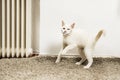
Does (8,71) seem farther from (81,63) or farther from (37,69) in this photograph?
(81,63)

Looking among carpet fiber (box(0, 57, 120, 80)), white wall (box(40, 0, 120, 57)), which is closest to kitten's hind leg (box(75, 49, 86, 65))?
carpet fiber (box(0, 57, 120, 80))

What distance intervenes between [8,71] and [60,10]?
0.73 meters

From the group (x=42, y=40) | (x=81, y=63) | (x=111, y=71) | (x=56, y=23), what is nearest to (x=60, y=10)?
(x=56, y=23)

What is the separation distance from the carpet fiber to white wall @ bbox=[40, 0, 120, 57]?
0.48ft

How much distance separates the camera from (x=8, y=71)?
1.75 metres

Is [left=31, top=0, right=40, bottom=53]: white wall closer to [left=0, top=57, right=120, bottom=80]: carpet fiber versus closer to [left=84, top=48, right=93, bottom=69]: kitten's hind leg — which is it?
[left=0, top=57, right=120, bottom=80]: carpet fiber

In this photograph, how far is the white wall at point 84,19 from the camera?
2.12 m

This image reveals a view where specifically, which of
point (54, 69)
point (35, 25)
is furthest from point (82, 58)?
point (35, 25)

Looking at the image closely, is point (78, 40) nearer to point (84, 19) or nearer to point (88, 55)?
point (88, 55)

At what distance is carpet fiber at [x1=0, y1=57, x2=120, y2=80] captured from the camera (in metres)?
1.66

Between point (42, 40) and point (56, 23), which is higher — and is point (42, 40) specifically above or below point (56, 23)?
below

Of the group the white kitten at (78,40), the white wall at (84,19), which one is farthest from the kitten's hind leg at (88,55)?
the white wall at (84,19)

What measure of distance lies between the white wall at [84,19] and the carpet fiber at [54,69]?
146 millimetres

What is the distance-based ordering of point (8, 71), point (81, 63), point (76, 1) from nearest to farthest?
point (8, 71) → point (81, 63) → point (76, 1)
